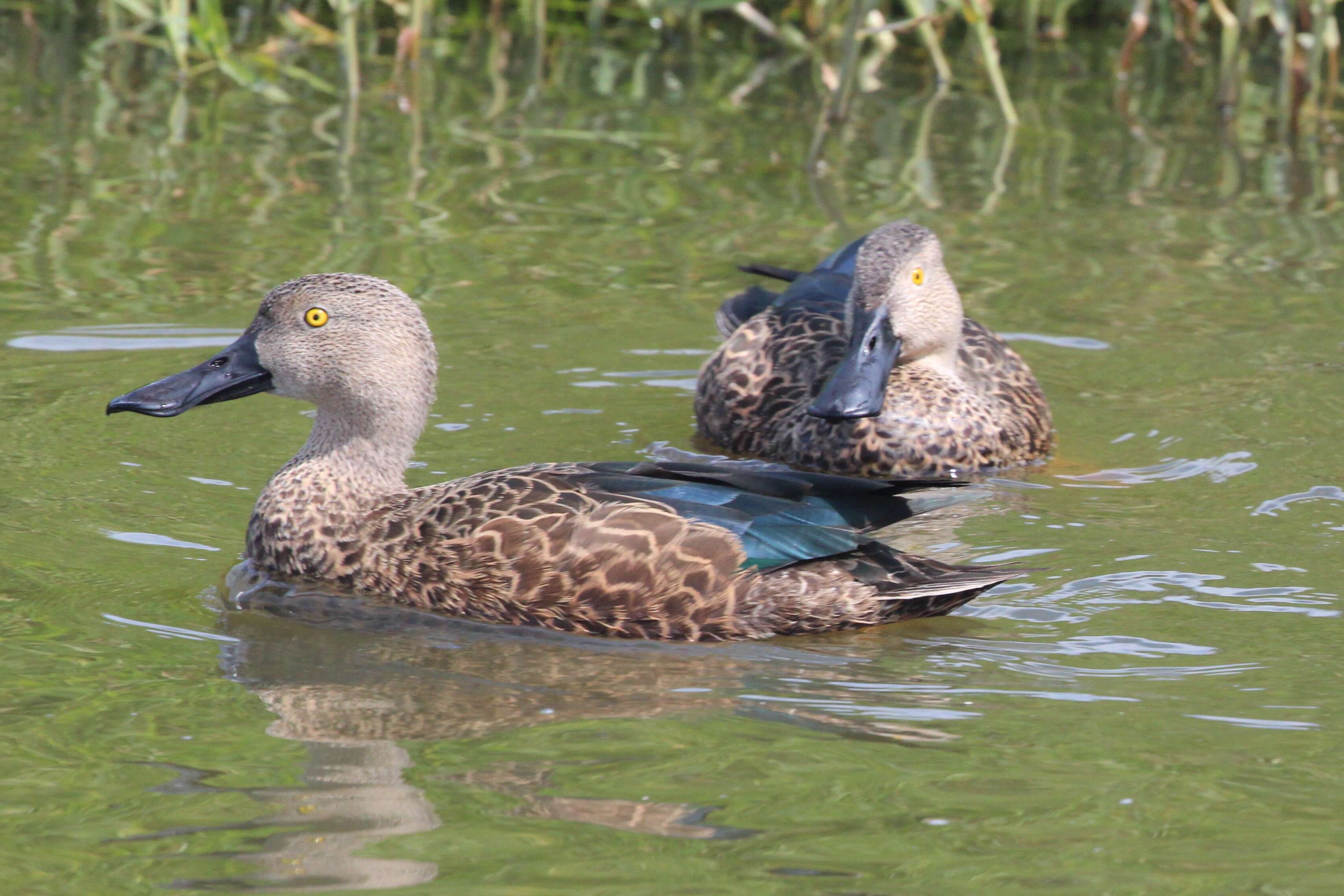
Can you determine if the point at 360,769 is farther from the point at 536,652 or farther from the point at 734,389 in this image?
the point at 734,389

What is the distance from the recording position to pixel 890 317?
8078mm

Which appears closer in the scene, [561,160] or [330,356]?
[330,356]

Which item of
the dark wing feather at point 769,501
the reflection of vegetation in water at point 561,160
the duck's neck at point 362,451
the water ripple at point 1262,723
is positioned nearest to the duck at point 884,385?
the dark wing feather at point 769,501

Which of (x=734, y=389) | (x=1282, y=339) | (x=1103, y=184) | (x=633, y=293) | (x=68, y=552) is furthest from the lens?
(x=1103, y=184)

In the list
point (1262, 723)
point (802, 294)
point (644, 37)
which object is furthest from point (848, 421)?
point (644, 37)

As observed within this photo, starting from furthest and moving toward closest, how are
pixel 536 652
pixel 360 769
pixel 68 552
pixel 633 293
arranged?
pixel 633 293, pixel 68 552, pixel 536 652, pixel 360 769

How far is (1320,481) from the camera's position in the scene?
7312mm

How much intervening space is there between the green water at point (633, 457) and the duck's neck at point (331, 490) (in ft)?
0.68

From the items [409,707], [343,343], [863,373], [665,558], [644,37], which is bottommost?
[409,707]

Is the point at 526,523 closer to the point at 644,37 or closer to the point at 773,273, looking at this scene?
the point at 773,273

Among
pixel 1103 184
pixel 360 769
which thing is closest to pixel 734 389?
pixel 360 769

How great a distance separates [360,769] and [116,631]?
128 cm

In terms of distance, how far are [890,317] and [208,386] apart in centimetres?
280

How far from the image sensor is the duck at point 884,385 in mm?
7949
